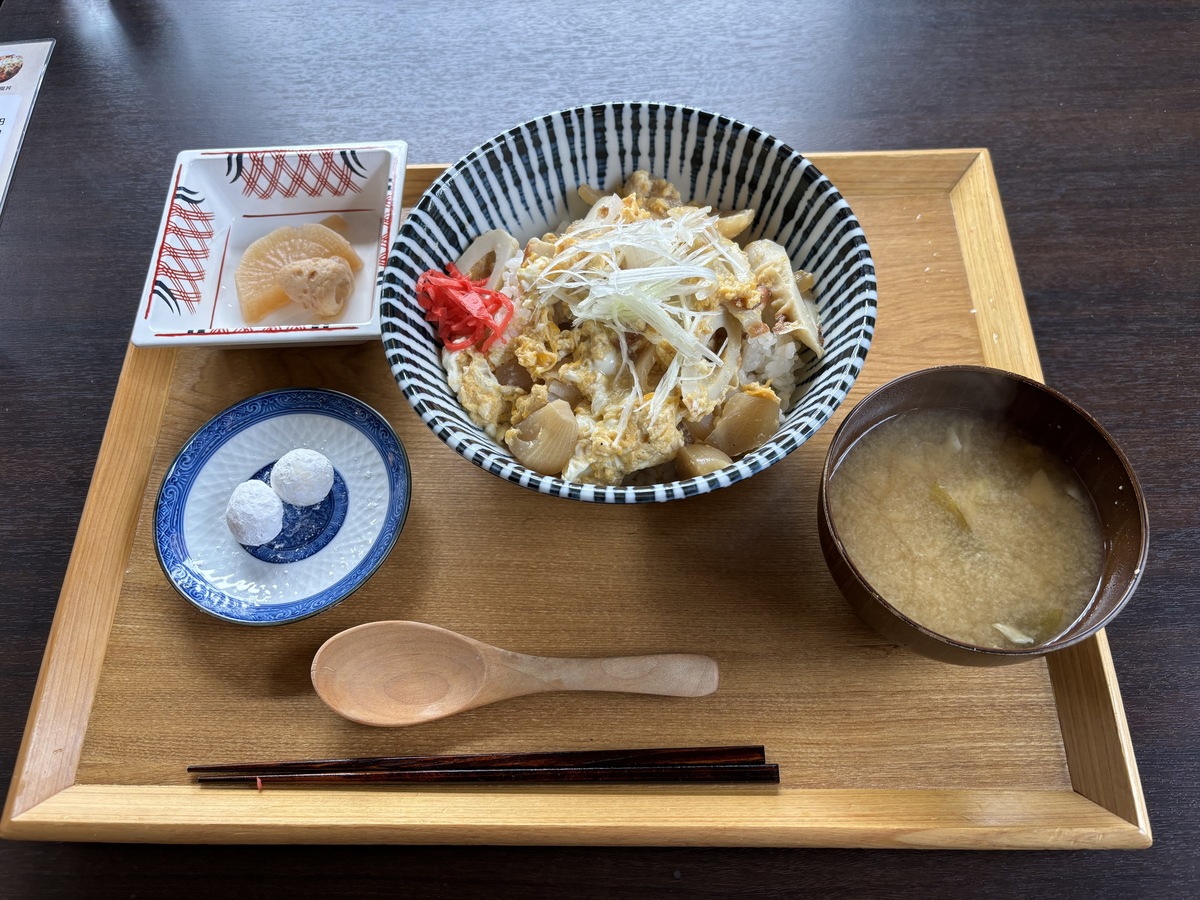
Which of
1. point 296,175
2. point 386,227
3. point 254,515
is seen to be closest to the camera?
point 254,515

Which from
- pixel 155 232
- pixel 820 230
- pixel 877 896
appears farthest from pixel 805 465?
pixel 155 232

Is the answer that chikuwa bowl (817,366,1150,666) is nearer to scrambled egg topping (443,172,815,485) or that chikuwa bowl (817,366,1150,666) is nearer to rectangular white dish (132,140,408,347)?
scrambled egg topping (443,172,815,485)

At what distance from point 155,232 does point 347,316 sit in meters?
0.88

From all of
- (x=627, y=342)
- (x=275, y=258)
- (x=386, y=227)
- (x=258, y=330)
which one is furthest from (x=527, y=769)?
(x=275, y=258)

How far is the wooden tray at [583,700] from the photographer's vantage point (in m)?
1.46

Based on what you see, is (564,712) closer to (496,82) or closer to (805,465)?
(805,465)

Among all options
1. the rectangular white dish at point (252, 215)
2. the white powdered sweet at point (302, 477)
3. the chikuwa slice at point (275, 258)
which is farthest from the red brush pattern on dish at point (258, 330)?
the white powdered sweet at point (302, 477)

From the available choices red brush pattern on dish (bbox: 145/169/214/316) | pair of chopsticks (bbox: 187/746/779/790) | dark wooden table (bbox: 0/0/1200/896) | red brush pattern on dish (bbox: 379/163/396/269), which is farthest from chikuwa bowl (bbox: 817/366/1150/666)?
red brush pattern on dish (bbox: 145/169/214/316)

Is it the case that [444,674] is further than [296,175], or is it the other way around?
[296,175]

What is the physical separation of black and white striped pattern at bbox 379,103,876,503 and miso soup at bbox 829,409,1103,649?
0.71ft

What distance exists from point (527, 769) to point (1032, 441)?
1.20 meters

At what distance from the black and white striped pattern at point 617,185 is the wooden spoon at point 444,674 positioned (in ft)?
1.20

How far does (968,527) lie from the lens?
60.6 inches

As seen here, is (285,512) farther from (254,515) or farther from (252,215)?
(252,215)
